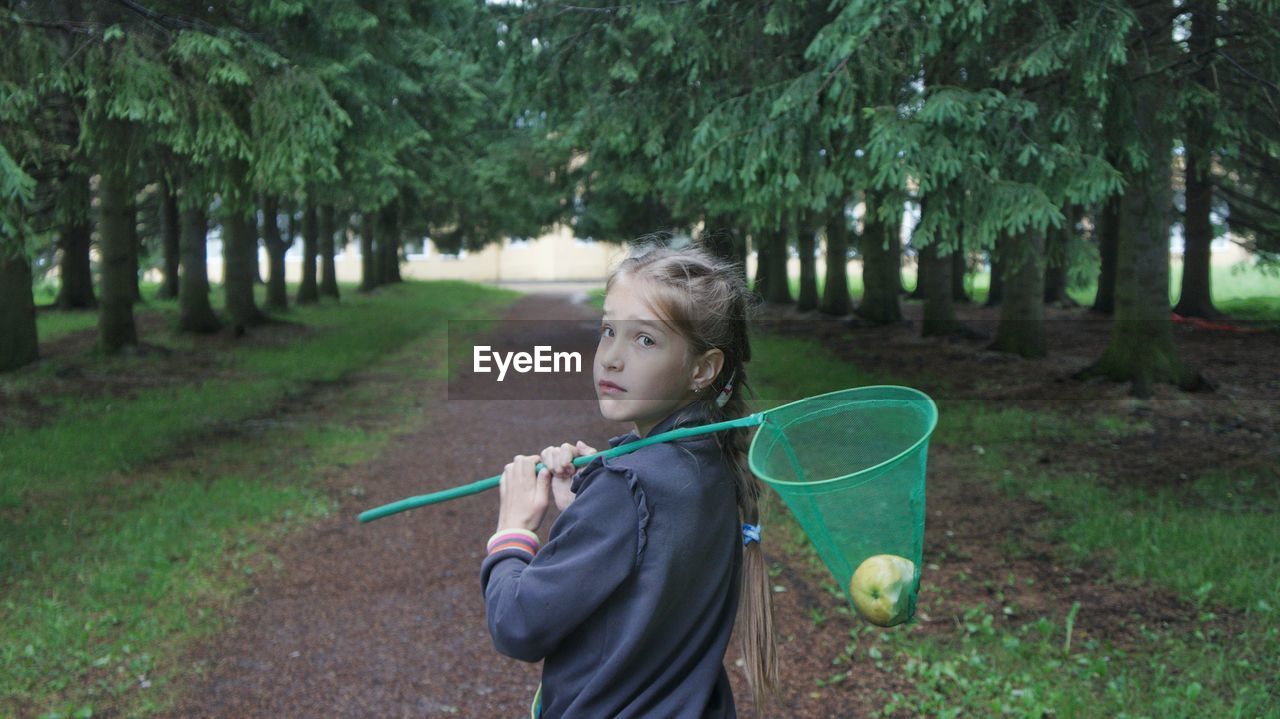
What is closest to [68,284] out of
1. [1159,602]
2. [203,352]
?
[203,352]

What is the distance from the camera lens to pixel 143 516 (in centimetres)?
676

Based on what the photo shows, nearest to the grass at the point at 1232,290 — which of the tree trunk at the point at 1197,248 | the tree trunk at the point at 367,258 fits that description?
the tree trunk at the point at 1197,248

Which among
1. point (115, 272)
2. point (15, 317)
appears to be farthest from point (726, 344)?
point (115, 272)

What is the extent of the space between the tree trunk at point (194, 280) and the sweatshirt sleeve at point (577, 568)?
→ 54.8 ft

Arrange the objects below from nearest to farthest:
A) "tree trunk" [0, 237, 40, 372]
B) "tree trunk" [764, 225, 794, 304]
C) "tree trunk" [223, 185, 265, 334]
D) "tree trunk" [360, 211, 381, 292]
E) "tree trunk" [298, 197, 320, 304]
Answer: "tree trunk" [0, 237, 40, 372]
"tree trunk" [223, 185, 265, 334]
"tree trunk" [298, 197, 320, 304]
"tree trunk" [764, 225, 794, 304]
"tree trunk" [360, 211, 381, 292]

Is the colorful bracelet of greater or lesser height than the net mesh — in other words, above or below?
below

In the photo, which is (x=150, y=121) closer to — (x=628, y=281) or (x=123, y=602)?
(x=123, y=602)

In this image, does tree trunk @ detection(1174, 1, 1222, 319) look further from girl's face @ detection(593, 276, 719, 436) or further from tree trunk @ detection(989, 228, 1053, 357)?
girl's face @ detection(593, 276, 719, 436)

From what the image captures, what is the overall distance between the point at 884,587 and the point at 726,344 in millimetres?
528

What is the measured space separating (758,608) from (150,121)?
6948mm

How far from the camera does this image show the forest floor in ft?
14.9

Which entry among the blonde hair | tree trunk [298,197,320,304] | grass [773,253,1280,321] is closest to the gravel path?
the blonde hair

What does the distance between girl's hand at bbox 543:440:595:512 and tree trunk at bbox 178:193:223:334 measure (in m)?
16.5

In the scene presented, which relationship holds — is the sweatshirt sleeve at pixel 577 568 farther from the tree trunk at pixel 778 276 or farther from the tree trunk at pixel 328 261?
the tree trunk at pixel 328 261
